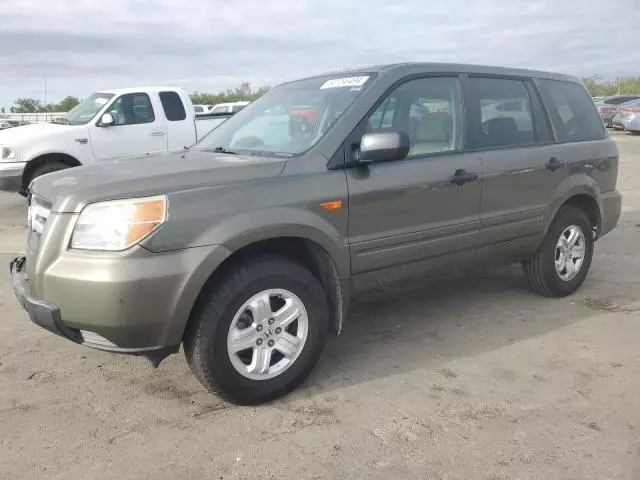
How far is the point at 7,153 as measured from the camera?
8.57m

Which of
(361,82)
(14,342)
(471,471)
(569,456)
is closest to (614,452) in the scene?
(569,456)

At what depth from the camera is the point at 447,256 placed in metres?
4.02

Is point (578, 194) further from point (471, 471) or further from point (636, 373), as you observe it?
point (471, 471)

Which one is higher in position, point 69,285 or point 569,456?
point 69,285

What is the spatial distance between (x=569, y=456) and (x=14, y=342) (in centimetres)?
349

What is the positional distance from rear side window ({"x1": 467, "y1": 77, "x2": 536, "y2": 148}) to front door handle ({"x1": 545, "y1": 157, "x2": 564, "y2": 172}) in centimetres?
20

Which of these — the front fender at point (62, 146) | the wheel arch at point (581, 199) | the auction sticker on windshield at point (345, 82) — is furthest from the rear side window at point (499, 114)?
the front fender at point (62, 146)

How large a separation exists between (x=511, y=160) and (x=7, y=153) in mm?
7207

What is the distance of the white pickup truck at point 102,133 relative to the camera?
8.58 meters

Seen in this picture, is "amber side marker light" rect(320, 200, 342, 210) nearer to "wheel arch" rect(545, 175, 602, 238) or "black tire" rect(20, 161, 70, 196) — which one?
"wheel arch" rect(545, 175, 602, 238)

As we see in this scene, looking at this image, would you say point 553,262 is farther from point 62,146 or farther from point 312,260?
point 62,146

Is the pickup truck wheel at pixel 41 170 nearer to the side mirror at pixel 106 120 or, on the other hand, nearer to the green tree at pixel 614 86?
the side mirror at pixel 106 120

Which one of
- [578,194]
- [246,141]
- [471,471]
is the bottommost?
[471,471]

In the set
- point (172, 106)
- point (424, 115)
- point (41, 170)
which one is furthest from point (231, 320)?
point (172, 106)
